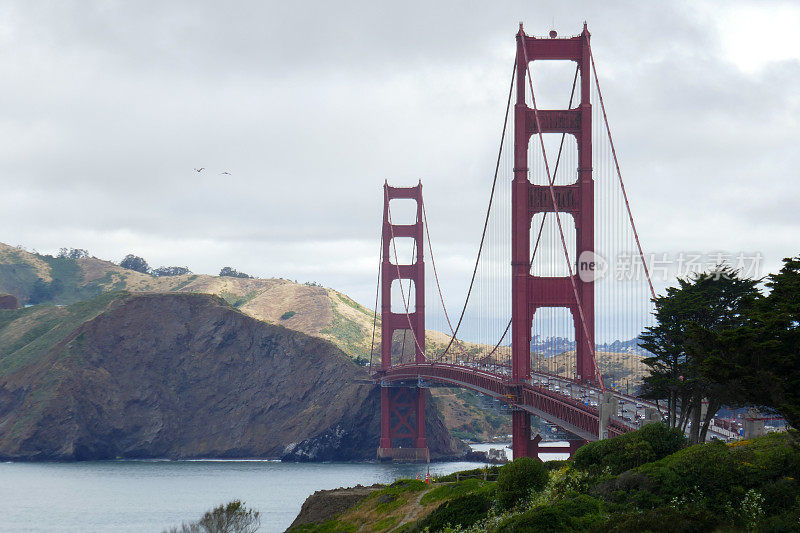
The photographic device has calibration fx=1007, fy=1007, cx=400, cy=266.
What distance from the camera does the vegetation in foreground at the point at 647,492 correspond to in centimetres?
2830

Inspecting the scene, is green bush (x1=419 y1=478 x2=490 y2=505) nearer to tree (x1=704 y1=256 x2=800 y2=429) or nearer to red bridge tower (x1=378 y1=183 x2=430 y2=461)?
tree (x1=704 y1=256 x2=800 y2=429)

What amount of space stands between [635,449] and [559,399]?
73.8ft

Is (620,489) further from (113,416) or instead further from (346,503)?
(113,416)

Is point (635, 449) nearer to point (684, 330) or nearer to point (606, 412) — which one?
point (684, 330)

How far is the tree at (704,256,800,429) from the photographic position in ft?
97.7

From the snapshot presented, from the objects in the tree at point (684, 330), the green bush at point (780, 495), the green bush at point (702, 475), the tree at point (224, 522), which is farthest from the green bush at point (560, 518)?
the tree at point (224, 522)

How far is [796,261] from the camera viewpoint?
1282 inches

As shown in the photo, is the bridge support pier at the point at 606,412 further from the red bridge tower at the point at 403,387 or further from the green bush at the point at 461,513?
the red bridge tower at the point at 403,387

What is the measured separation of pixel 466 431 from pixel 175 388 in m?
45.7

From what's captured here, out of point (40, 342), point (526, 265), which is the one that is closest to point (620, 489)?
point (526, 265)

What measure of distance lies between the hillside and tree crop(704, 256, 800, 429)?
10464 cm

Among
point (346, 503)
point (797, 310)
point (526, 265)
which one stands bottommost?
point (346, 503)

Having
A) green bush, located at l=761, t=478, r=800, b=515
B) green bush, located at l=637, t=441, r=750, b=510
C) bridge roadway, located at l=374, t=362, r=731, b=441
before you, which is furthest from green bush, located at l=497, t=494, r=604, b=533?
bridge roadway, located at l=374, t=362, r=731, b=441

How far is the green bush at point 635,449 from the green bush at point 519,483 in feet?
5.30
